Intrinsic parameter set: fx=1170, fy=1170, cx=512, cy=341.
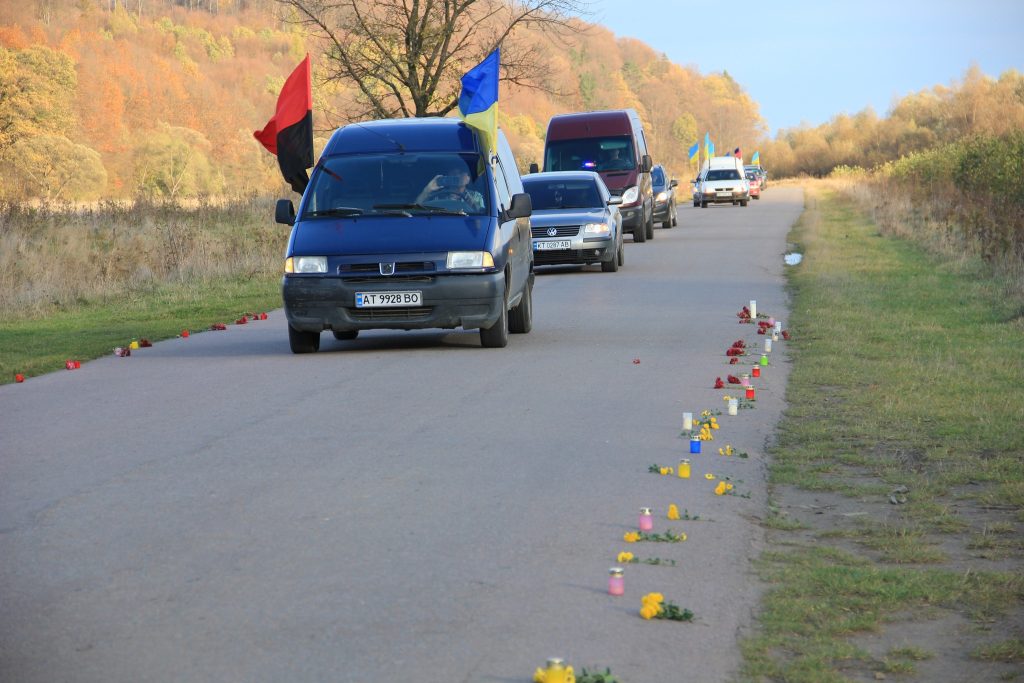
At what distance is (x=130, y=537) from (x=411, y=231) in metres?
6.47

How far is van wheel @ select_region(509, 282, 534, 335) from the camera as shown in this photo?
12.7 m

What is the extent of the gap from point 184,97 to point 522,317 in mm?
100766

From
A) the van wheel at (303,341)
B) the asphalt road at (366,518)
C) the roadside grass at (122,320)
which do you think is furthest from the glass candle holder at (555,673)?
the van wheel at (303,341)

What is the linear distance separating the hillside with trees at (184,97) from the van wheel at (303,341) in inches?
647

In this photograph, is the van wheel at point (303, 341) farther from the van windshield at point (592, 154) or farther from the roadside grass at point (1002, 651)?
the van windshield at point (592, 154)

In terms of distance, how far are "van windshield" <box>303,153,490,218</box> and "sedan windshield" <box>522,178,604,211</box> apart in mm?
9414

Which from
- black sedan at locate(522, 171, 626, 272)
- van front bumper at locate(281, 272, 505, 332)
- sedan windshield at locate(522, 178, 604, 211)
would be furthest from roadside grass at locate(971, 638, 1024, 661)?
sedan windshield at locate(522, 178, 604, 211)

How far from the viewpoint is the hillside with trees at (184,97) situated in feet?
170

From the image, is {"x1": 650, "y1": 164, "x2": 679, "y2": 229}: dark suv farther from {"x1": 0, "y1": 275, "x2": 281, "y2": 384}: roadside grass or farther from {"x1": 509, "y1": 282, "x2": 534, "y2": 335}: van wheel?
{"x1": 509, "y1": 282, "x2": 534, "y2": 335}: van wheel

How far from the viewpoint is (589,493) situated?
19.5 ft

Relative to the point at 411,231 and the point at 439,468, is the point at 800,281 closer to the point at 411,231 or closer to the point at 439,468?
the point at 411,231

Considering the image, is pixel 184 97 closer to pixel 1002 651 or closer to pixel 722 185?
pixel 722 185

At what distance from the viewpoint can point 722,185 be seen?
169 feet

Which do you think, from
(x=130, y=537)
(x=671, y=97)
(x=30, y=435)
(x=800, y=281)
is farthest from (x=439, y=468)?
(x=671, y=97)
